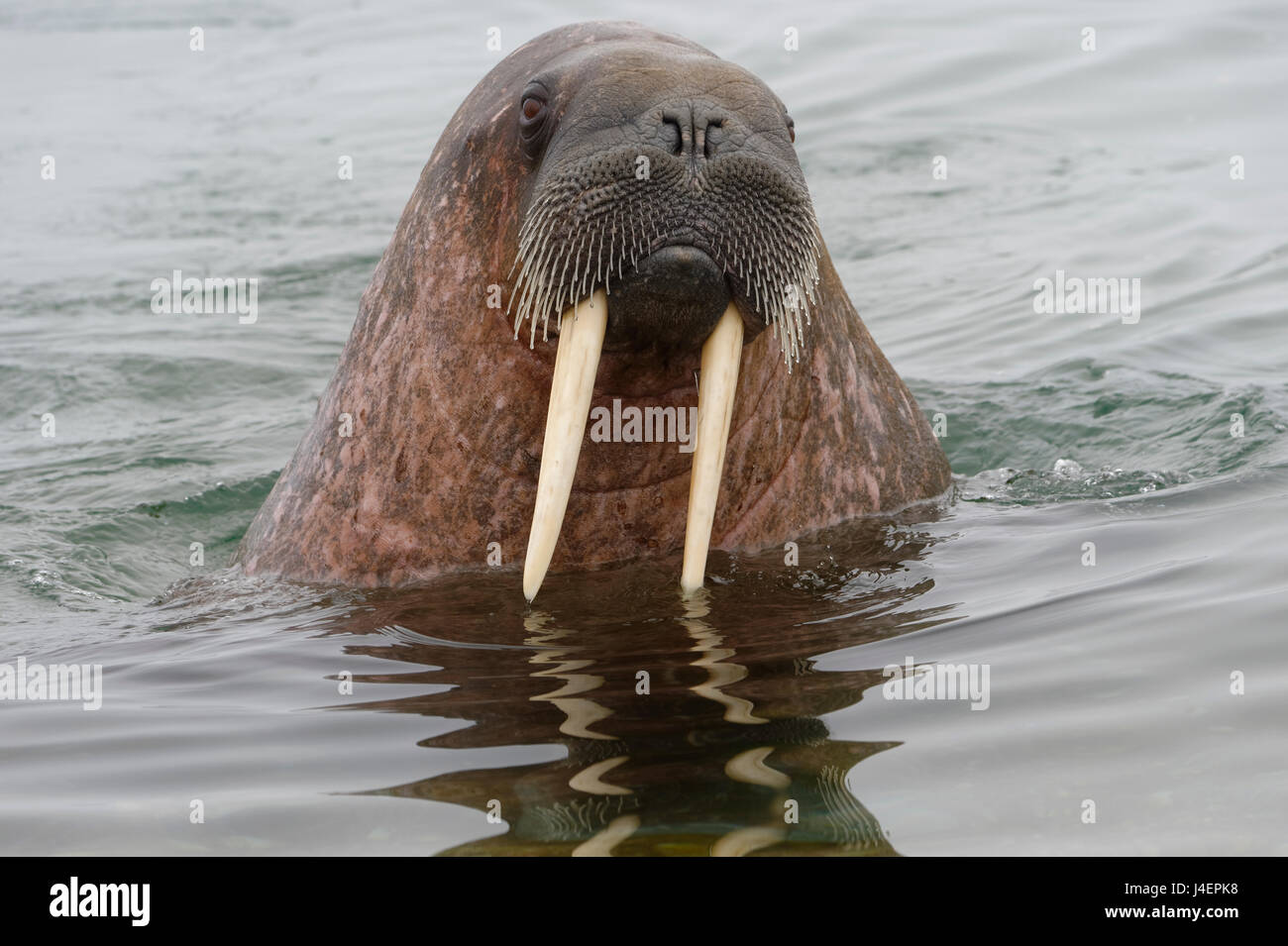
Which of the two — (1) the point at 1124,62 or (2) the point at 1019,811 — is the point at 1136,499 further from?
(1) the point at 1124,62

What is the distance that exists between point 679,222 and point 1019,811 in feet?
6.85

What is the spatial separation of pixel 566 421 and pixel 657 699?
98 centimetres

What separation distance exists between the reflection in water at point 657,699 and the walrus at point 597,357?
0.79 ft

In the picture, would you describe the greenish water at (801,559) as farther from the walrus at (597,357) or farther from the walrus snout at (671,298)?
the walrus snout at (671,298)

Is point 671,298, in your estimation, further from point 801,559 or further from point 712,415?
point 801,559

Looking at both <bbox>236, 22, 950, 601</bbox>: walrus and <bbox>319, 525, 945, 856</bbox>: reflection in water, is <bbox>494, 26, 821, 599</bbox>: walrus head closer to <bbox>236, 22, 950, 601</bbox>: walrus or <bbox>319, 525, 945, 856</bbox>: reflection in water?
<bbox>236, 22, 950, 601</bbox>: walrus

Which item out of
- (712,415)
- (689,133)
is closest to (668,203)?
(689,133)

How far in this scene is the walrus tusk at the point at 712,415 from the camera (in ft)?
16.6

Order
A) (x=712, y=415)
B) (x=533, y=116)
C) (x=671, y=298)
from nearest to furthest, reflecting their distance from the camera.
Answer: (x=671, y=298), (x=712, y=415), (x=533, y=116)

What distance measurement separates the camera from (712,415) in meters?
5.07

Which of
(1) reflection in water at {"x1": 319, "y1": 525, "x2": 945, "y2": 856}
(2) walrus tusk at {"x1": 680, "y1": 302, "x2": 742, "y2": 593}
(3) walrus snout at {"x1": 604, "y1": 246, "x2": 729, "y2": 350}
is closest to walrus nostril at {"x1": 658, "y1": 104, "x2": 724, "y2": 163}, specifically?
(3) walrus snout at {"x1": 604, "y1": 246, "x2": 729, "y2": 350}

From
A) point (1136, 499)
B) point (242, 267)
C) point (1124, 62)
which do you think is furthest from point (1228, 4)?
point (1136, 499)

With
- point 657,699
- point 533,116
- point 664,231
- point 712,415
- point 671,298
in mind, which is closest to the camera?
point 657,699

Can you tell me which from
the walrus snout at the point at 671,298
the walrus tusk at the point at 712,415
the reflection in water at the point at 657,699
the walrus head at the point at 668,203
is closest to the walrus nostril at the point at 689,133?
the walrus head at the point at 668,203
